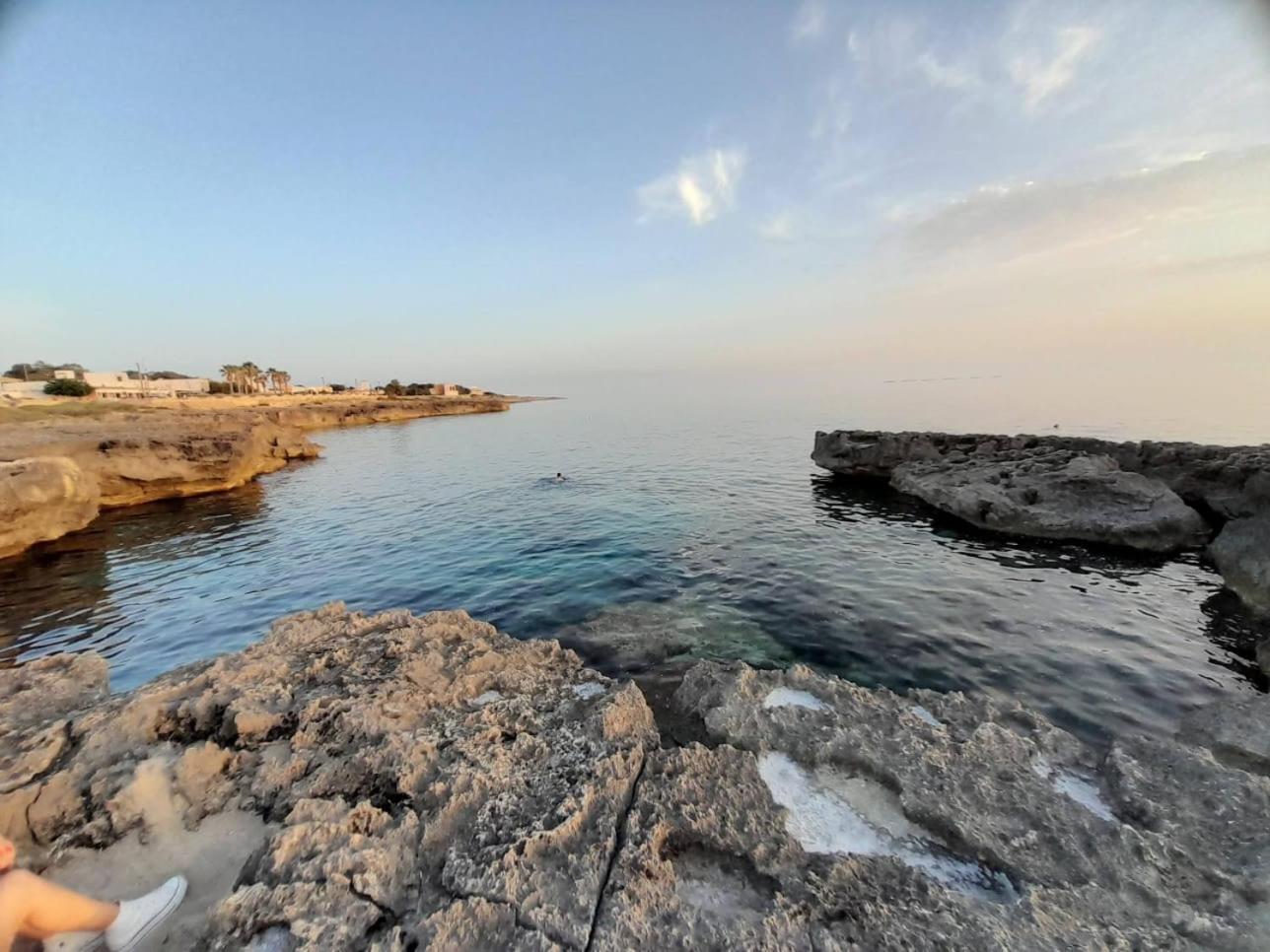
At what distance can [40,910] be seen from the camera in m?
3.26

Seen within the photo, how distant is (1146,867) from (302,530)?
1009 inches

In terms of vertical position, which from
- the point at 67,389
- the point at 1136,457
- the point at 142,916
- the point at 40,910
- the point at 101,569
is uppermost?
the point at 67,389

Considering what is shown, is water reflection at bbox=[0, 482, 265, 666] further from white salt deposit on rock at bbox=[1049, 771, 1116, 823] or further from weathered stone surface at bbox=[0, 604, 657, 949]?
white salt deposit on rock at bbox=[1049, 771, 1116, 823]

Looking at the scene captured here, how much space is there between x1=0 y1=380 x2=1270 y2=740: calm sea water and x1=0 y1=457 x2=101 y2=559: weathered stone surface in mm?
917

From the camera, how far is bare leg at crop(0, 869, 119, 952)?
3.12 meters

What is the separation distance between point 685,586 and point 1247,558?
14.9 meters

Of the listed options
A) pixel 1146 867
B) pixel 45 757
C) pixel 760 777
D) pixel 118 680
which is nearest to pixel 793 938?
pixel 760 777

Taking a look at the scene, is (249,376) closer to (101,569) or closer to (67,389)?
(67,389)

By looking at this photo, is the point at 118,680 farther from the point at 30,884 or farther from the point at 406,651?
the point at 30,884

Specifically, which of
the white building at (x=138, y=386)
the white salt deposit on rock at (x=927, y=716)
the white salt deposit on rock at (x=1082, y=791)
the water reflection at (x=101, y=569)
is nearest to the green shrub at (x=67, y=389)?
the white building at (x=138, y=386)

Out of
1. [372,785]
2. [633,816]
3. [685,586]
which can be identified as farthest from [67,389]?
[633,816]

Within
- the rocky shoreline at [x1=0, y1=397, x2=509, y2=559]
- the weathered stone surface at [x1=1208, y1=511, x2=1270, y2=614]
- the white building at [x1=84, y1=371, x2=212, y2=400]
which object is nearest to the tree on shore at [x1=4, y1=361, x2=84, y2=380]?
the white building at [x1=84, y1=371, x2=212, y2=400]

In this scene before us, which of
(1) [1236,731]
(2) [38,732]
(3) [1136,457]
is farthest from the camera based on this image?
(3) [1136,457]

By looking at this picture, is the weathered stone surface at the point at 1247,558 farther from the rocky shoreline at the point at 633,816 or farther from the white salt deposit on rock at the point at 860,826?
the white salt deposit on rock at the point at 860,826
